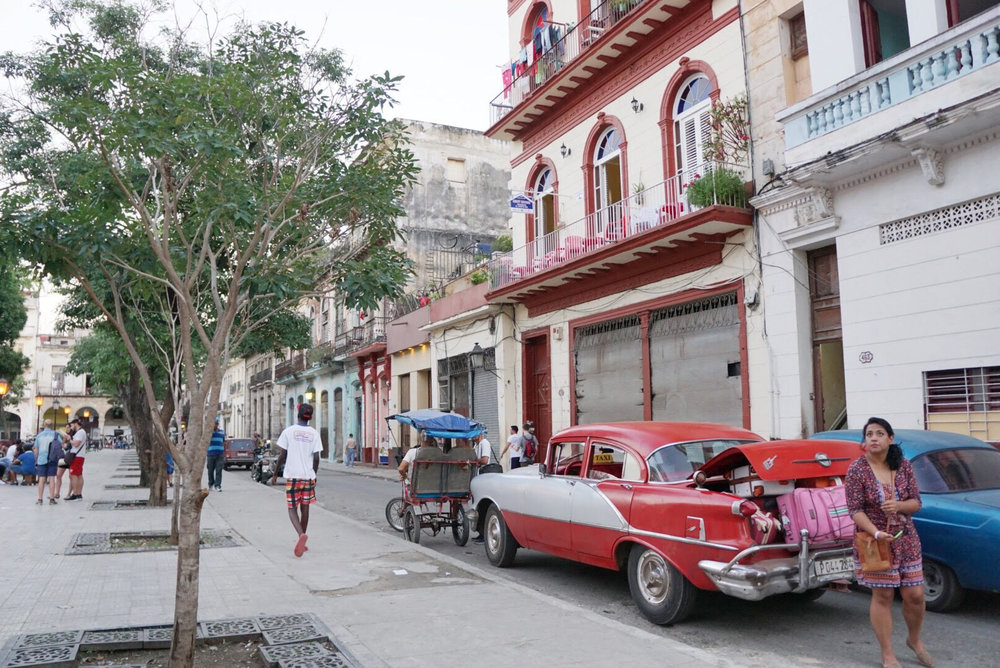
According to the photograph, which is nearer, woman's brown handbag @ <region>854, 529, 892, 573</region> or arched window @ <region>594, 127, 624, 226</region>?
woman's brown handbag @ <region>854, 529, 892, 573</region>

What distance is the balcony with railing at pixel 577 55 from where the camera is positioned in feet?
54.0

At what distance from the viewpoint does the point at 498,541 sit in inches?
368

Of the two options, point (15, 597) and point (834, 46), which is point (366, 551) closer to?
point (15, 597)

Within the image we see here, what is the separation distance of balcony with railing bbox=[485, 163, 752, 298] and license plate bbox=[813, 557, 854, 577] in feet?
28.0

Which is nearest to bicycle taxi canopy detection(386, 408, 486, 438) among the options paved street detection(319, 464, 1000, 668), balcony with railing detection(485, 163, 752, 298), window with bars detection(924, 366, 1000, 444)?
paved street detection(319, 464, 1000, 668)

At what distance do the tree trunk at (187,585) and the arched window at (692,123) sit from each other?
12309 mm

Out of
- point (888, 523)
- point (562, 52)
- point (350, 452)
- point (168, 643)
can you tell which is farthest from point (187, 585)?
point (350, 452)

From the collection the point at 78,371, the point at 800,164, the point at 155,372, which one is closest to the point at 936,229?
the point at 800,164

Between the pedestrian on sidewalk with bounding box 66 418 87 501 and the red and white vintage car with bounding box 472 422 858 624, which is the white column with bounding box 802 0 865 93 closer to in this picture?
the red and white vintage car with bounding box 472 422 858 624

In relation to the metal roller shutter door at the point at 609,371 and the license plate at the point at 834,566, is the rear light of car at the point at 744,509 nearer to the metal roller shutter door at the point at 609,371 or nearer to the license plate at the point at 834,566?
the license plate at the point at 834,566

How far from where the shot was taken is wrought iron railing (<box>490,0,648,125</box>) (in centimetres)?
1797

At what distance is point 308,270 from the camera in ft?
26.3

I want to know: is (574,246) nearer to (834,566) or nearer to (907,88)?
(907,88)

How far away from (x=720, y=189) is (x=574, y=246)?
201 inches
